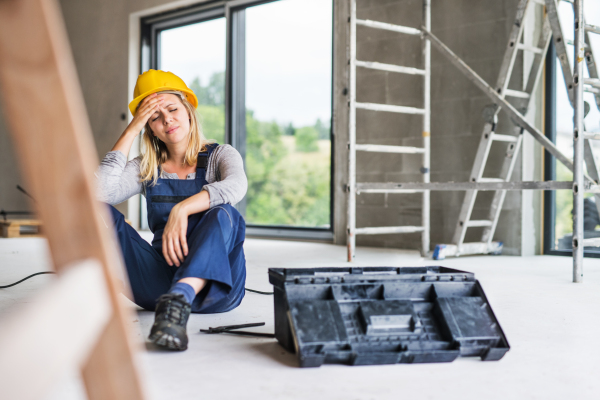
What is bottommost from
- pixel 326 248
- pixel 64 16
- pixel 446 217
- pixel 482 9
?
pixel 326 248

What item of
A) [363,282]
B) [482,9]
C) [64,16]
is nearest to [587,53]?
[482,9]

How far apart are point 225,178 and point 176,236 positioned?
287 mm

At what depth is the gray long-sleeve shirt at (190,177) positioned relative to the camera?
1763mm

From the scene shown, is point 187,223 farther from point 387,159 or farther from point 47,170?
point 387,159

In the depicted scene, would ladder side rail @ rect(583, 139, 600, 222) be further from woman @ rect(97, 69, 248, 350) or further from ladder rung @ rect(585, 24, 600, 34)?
woman @ rect(97, 69, 248, 350)

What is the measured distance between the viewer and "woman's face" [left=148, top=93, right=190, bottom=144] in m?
1.93

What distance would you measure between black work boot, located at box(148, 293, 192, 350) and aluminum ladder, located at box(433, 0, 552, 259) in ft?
7.65

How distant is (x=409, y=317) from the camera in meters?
1.42

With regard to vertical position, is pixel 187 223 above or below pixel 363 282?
above

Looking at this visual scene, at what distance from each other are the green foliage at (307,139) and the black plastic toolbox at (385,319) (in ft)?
12.4

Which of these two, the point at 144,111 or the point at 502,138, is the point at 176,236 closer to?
the point at 144,111

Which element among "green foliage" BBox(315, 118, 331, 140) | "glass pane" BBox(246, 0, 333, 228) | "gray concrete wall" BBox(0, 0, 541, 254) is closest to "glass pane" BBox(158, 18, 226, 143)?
"glass pane" BBox(246, 0, 333, 228)

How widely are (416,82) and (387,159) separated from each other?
0.67 metres

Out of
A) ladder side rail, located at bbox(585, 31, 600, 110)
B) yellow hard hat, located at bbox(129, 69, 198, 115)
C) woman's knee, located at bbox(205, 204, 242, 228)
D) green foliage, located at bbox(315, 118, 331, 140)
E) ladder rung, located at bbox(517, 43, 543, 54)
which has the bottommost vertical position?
woman's knee, located at bbox(205, 204, 242, 228)
